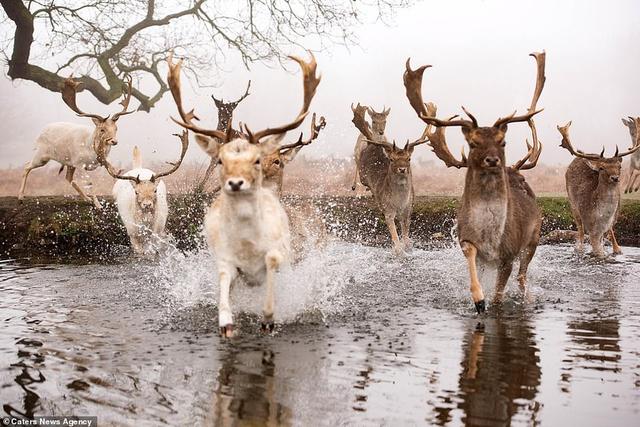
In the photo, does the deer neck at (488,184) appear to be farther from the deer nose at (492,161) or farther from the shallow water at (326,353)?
the shallow water at (326,353)

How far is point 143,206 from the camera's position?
12227 mm

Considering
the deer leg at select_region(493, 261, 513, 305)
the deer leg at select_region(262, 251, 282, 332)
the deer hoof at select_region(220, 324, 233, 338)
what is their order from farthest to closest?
the deer leg at select_region(493, 261, 513, 305)
the deer leg at select_region(262, 251, 282, 332)
the deer hoof at select_region(220, 324, 233, 338)

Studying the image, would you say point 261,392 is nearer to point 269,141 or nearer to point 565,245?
point 269,141

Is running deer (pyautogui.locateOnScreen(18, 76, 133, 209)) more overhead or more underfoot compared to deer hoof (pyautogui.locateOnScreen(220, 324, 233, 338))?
more overhead

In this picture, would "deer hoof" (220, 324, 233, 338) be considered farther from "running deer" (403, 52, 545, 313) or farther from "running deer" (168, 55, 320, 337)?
"running deer" (403, 52, 545, 313)

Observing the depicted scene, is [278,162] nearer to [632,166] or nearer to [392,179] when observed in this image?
[392,179]

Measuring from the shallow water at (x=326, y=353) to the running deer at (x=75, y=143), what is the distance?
584cm

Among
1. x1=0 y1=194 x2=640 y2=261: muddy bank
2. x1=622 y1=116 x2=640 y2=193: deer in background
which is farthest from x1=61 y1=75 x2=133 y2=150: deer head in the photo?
x1=622 y1=116 x2=640 y2=193: deer in background

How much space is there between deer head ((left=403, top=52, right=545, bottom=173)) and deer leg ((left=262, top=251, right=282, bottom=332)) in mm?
2272

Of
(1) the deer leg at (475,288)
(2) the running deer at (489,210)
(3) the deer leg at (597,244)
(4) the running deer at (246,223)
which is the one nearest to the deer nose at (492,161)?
(2) the running deer at (489,210)

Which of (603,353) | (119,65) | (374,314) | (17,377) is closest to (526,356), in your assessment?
(603,353)

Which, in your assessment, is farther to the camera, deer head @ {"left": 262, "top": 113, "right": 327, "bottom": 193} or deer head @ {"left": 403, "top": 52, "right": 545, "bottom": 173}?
deer head @ {"left": 262, "top": 113, "right": 327, "bottom": 193}

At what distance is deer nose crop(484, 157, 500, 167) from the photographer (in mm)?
7551

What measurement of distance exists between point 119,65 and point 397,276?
15871mm
